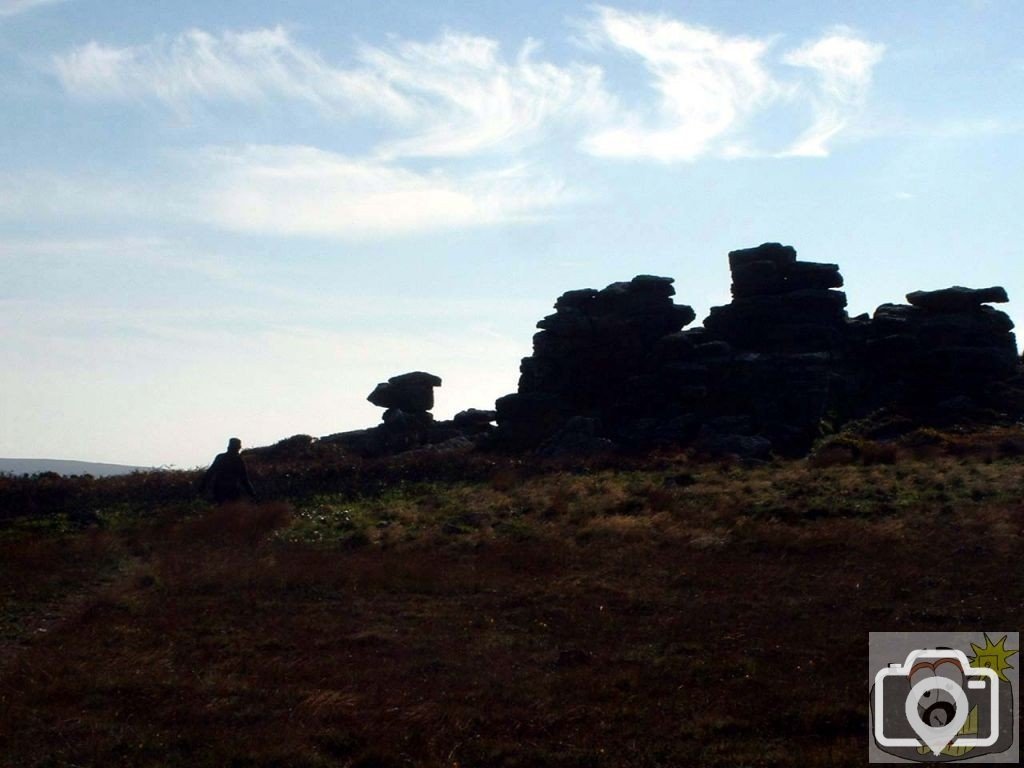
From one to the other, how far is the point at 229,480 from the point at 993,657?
23.2m

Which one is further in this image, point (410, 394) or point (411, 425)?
point (410, 394)

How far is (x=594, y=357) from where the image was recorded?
56.3 m

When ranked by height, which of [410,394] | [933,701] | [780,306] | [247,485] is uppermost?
[780,306]

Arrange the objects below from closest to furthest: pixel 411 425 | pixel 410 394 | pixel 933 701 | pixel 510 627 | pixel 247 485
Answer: pixel 933 701, pixel 510 627, pixel 247 485, pixel 411 425, pixel 410 394

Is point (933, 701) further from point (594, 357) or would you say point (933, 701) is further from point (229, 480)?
point (594, 357)

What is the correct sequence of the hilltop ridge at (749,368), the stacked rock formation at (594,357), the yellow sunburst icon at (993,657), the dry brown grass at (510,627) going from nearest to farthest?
the dry brown grass at (510,627) → the yellow sunburst icon at (993,657) → the hilltop ridge at (749,368) → the stacked rock formation at (594,357)

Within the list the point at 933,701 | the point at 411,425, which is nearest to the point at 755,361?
the point at 411,425

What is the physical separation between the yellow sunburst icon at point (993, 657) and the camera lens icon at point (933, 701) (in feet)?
0.51

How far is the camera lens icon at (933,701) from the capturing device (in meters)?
11.4

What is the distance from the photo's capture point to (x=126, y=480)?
39750mm

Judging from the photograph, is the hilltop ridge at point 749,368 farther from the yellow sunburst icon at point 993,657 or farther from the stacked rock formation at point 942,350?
the yellow sunburst icon at point 993,657

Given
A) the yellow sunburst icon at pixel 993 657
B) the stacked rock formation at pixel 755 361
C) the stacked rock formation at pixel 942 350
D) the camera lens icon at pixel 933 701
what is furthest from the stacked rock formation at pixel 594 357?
the camera lens icon at pixel 933 701

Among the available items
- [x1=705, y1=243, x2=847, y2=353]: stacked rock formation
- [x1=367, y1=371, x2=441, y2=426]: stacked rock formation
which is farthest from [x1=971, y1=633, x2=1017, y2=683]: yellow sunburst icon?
[x1=367, y1=371, x2=441, y2=426]: stacked rock formation

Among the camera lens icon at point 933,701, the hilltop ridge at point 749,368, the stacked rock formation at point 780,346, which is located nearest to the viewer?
the camera lens icon at point 933,701
